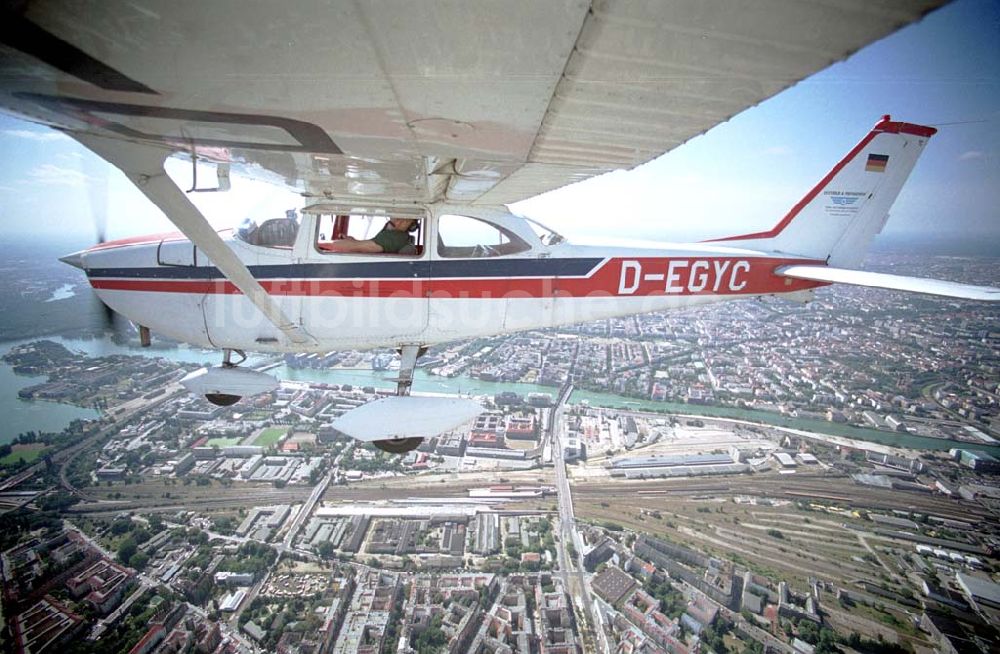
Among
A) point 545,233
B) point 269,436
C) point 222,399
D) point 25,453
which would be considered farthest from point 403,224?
point 25,453

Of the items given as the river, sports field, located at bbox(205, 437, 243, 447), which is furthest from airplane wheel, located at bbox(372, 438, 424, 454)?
sports field, located at bbox(205, 437, 243, 447)

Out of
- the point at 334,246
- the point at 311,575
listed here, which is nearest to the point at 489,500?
the point at 311,575

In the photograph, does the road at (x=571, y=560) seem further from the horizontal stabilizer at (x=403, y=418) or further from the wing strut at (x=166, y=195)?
the wing strut at (x=166, y=195)

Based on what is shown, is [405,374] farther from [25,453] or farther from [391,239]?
[25,453]

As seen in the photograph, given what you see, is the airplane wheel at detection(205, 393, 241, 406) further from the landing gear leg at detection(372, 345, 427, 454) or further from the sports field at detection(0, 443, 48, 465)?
the sports field at detection(0, 443, 48, 465)

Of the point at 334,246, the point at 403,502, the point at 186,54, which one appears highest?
the point at 186,54

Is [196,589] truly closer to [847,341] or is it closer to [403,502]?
[403,502]
